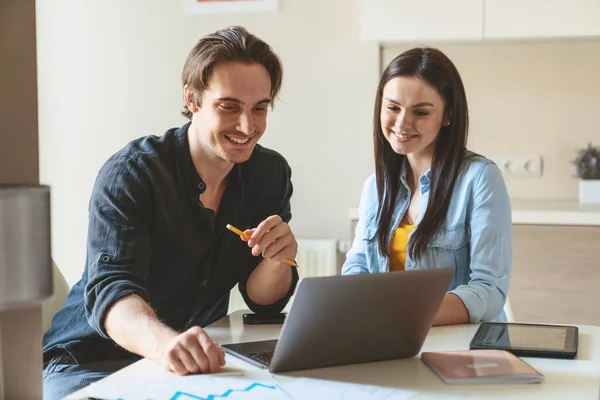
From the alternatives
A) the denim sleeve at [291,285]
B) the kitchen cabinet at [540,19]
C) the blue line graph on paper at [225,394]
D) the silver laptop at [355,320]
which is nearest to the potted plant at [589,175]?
the kitchen cabinet at [540,19]

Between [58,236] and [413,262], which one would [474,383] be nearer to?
[413,262]

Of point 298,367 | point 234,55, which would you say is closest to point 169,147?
point 234,55

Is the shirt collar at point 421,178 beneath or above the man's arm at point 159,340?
above

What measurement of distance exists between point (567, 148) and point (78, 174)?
2.20 meters

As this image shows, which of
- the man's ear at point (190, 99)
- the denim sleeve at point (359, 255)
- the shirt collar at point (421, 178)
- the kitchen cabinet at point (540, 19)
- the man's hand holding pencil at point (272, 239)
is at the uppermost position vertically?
the kitchen cabinet at point (540, 19)

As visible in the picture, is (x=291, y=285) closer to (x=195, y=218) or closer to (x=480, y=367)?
(x=195, y=218)

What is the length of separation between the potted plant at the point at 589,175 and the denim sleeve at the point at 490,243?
4.62 ft

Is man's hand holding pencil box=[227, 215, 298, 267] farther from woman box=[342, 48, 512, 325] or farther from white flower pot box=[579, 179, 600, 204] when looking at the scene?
white flower pot box=[579, 179, 600, 204]

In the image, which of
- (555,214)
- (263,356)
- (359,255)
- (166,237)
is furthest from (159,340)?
(555,214)

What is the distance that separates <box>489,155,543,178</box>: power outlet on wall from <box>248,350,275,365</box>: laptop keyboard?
2.20 meters

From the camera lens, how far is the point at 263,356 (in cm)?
122

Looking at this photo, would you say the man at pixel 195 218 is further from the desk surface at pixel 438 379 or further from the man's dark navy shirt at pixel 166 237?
the desk surface at pixel 438 379

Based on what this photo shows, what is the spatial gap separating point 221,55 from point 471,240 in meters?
0.70

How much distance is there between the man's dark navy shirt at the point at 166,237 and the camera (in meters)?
1.46
